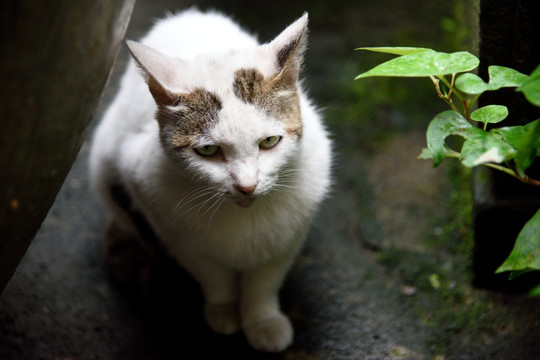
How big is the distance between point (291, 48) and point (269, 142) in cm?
30

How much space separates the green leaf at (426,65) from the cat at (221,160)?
1.29 ft

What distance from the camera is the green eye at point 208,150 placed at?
1707 millimetres

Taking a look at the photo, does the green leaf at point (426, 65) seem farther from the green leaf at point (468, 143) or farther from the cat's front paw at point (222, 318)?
the cat's front paw at point (222, 318)

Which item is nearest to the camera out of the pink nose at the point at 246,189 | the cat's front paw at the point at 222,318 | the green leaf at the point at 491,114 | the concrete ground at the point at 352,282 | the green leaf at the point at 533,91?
the green leaf at the point at 533,91

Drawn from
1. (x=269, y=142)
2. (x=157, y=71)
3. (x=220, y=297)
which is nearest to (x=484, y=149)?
(x=269, y=142)

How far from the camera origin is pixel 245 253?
2084 mm

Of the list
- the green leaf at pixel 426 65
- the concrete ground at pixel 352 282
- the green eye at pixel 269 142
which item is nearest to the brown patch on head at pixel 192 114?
the green eye at pixel 269 142

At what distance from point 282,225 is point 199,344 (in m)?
0.69

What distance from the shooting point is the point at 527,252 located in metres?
1.36

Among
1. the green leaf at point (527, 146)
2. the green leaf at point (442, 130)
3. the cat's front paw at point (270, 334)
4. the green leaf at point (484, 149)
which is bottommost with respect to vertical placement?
the cat's front paw at point (270, 334)

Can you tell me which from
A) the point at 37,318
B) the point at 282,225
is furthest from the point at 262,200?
the point at 37,318

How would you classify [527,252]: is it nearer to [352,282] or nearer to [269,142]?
[269,142]

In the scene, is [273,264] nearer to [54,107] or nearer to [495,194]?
[495,194]

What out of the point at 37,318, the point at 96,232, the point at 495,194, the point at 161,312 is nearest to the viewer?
the point at 495,194
